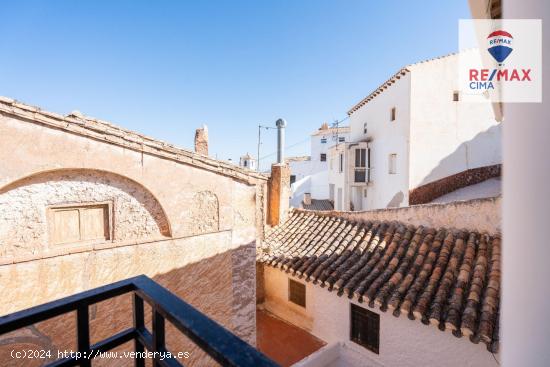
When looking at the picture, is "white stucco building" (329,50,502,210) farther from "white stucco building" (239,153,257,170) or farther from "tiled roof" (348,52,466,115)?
"white stucco building" (239,153,257,170)

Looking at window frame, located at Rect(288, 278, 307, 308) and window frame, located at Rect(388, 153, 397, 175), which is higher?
window frame, located at Rect(388, 153, 397, 175)

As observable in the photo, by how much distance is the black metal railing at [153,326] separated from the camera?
0.84m

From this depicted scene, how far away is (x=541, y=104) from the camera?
3.21ft

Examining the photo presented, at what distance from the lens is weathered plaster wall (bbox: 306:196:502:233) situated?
20.9ft

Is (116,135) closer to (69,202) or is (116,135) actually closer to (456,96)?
(69,202)

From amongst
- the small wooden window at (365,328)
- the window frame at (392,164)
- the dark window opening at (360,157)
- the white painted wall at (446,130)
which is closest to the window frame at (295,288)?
the small wooden window at (365,328)

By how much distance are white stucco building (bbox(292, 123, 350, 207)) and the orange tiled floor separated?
18.9 m

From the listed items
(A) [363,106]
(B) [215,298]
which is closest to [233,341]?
(B) [215,298]

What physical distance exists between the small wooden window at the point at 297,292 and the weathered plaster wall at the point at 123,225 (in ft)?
7.64

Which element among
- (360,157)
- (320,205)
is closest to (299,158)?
(320,205)

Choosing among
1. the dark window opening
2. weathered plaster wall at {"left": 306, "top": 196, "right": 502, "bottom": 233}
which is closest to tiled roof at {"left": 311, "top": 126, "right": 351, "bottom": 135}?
the dark window opening

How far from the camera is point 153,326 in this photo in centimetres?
112

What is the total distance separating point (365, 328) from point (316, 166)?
2521 centimetres

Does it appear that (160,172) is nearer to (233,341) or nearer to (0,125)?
(0,125)
